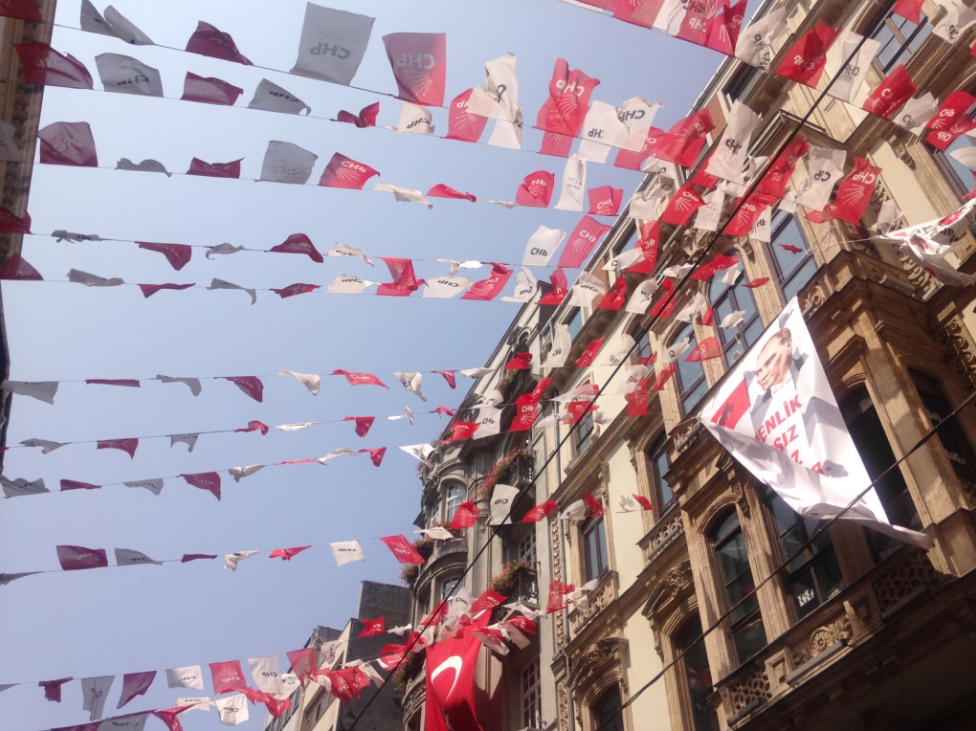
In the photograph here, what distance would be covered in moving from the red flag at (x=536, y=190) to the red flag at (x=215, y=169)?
3280 millimetres

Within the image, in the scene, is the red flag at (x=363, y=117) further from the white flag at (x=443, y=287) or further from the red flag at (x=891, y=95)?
the red flag at (x=891, y=95)

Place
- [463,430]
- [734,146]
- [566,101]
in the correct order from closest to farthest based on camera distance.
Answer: [566,101] → [734,146] → [463,430]

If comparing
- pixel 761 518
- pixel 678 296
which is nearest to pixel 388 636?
pixel 678 296

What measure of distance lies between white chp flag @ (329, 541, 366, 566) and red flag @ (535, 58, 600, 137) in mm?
8629

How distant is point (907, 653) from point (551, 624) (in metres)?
11.0

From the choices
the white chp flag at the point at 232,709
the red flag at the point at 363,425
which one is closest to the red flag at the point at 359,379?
the red flag at the point at 363,425

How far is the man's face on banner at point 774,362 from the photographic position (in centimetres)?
1046

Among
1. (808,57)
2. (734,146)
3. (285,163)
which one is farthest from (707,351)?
(285,163)

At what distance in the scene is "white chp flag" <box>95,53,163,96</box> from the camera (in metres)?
7.55

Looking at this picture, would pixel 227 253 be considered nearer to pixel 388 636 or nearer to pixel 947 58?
pixel 947 58

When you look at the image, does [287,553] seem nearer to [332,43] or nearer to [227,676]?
[227,676]

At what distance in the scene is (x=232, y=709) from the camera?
15.7 meters

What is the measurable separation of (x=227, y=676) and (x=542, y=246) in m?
10.7

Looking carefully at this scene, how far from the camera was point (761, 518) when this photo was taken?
10.9 meters
